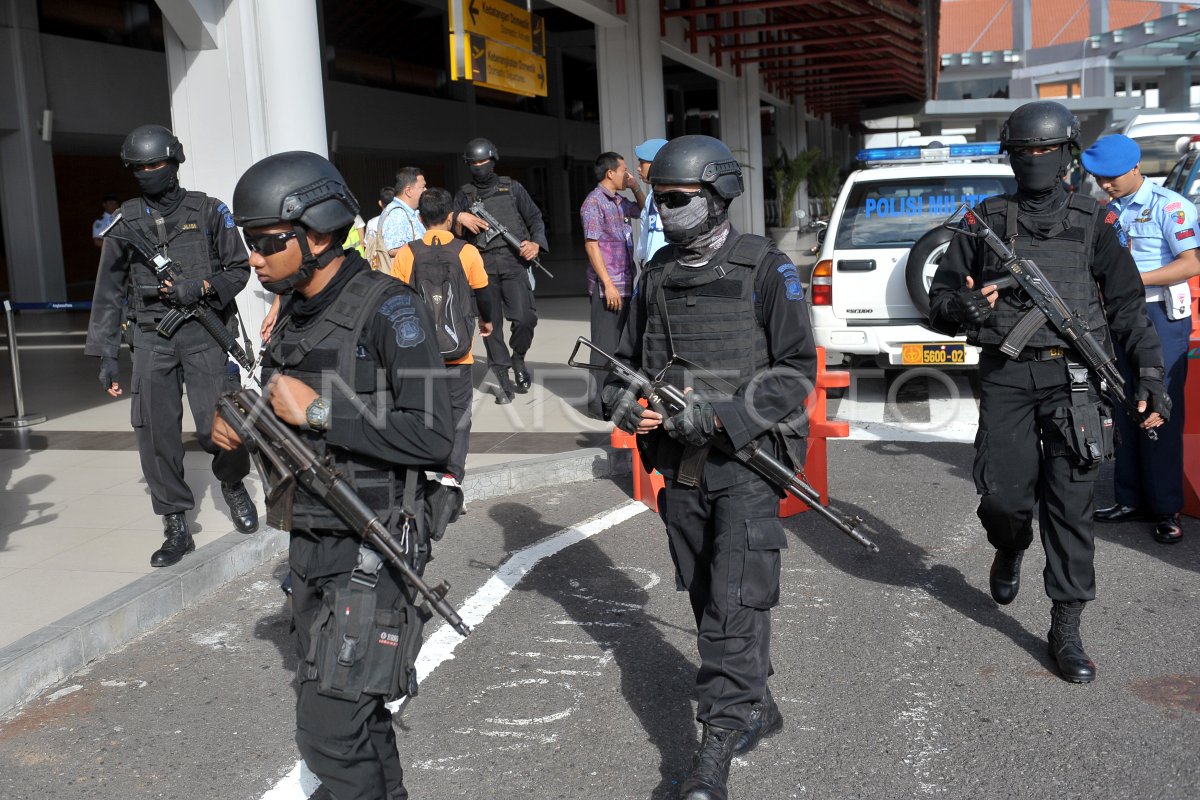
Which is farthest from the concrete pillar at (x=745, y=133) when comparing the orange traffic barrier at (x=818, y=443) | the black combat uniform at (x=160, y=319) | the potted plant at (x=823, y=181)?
the black combat uniform at (x=160, y=319)

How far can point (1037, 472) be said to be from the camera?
4.39 metres

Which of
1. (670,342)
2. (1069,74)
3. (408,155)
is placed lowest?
(670,342)

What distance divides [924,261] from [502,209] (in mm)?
3393

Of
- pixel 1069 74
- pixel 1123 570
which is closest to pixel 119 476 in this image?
pixel 1123 570

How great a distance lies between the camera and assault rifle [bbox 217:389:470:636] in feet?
9.30

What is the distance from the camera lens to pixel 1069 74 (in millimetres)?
63562

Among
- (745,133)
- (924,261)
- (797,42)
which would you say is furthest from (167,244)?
(745,133)

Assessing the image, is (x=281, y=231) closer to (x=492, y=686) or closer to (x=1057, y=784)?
(x=492, y=686)

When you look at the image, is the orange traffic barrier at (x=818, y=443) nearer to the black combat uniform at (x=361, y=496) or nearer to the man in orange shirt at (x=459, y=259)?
the man in orange shirt at (x=459, y=259)

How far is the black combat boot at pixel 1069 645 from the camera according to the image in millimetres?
4148

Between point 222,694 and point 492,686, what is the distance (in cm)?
99

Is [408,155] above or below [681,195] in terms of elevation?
above

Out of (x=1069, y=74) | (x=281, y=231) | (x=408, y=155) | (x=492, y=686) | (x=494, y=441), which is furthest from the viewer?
(x=1069, y=74)

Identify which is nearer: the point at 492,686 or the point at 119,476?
the point at 492,686
